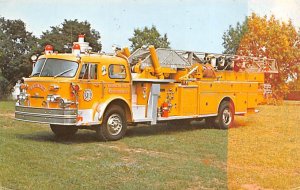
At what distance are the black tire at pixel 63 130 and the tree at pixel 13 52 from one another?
→ 9752mm

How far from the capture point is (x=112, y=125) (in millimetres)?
10055

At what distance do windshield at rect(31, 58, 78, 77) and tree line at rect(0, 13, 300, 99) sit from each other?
926mm

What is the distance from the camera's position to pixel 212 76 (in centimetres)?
1307

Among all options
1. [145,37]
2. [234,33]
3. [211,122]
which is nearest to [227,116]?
[211,122]

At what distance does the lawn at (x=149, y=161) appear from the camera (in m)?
6.25

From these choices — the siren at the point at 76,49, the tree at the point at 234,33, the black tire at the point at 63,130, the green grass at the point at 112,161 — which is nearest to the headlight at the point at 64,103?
the green grass at the point at 112,161

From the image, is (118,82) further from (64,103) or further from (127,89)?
(64,103)

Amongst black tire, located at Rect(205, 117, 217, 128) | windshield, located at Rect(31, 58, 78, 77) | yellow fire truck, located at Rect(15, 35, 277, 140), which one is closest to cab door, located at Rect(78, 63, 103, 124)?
yellow fire truck, located at Rect(15, 35, 277, 140)

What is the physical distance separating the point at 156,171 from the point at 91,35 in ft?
19.0

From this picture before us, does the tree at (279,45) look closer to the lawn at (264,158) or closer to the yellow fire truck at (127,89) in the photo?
the yellow fire truck at (127,89)

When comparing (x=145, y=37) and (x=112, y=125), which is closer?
(x=112, y=125)

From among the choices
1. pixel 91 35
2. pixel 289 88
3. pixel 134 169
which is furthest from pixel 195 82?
pixel 289 88

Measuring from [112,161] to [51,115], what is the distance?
218 centimetres

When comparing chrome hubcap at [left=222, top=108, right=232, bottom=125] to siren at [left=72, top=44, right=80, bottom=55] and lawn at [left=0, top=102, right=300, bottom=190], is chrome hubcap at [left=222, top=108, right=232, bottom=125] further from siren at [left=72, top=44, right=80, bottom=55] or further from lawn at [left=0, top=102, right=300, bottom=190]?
siren at [left=72, top=44, right=80, bottom=55]
